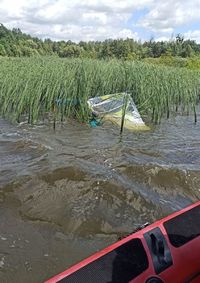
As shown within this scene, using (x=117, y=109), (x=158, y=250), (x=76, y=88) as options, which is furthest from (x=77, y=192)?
(x=117, y=109)

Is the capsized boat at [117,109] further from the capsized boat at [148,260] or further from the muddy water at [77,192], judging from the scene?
the capsized boat at [148,260]

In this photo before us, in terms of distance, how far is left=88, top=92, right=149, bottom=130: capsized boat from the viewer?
336 inches

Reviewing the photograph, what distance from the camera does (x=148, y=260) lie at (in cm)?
239

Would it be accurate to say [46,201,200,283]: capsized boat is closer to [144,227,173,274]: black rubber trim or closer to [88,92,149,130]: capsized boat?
[144,227,173,274]: black rubber trim

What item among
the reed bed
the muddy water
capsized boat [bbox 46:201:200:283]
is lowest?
the muddy water

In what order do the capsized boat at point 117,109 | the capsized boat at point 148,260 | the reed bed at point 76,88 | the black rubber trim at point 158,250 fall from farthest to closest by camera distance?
the capsized boat at point 117,109, the reed bed at point 76,88, the black rubber trim at point 158,250, the capsized boat at point 148,260

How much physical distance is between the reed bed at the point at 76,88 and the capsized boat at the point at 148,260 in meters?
5.89

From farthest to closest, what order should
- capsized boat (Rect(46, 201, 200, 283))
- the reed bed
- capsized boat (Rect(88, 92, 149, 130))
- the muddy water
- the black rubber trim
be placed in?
capsized boat (Rect(88, 92, 149, 130)), the reed bed, the muddy water, the black rubber trim, capsized boat (Rect(46, 201, 200, 283))

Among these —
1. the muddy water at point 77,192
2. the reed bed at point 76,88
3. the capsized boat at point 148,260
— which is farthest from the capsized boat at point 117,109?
the capsized boat at point 148,260

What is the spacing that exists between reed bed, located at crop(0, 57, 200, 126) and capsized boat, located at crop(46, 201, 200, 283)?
5893mm

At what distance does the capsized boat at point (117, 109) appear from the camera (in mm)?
8547

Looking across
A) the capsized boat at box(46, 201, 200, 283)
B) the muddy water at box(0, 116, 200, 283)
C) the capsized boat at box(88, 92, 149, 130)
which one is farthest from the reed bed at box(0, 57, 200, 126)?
the capsized boat at box(46, 201, 200, 283)

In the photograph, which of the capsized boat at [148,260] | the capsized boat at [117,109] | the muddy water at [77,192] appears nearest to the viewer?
the capsized boat at [148,260]

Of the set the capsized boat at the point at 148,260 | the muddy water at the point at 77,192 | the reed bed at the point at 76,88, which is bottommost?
the muddy water at the point at 77,192
